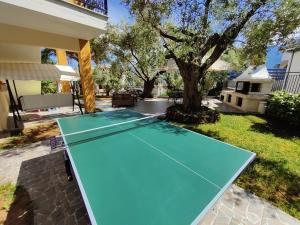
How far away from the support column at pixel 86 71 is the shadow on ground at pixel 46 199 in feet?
17.1

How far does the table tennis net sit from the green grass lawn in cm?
353

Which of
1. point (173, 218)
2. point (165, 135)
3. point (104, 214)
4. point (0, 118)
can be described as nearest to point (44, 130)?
point (0, 118)

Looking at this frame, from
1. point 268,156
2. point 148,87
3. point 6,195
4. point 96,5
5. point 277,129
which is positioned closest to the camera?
point 6,195

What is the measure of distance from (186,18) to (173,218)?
874 centimetres

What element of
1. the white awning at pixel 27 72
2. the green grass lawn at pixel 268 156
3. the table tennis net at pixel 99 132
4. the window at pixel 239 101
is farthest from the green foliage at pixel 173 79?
the table tennis net at pixel 99 132

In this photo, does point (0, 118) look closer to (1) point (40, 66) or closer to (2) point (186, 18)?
(1) point (40, 66)

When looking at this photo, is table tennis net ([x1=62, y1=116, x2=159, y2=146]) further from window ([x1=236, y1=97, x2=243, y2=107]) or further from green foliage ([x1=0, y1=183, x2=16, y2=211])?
window ([x1=236, y1=97, x2=243, y2=107])

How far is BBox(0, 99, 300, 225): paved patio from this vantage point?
353cm

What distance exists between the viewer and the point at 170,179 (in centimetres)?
261

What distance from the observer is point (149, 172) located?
2781mm

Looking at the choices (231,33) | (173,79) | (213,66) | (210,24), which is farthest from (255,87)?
(173,79)

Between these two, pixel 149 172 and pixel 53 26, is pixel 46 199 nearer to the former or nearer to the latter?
pixel 149 172

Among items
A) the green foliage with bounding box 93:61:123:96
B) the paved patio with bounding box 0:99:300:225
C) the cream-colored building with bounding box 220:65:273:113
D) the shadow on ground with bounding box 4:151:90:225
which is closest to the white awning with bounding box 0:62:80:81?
the paved patio with bounding box 0:99:300:225

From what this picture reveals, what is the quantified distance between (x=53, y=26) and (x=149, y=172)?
23.2ft
